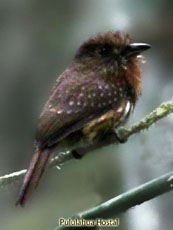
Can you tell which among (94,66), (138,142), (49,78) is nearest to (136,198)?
(138,142)

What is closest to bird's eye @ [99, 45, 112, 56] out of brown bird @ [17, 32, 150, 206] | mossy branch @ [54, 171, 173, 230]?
brown bird @ [17, 32, 150, 206]

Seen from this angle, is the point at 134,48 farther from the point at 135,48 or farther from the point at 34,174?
the point at 34,174

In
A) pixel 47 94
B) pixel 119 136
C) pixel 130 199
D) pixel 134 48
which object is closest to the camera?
pixel 130 199

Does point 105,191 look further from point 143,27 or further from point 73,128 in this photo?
point 143,27

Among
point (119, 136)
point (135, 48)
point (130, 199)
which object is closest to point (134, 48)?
point (135, 48)

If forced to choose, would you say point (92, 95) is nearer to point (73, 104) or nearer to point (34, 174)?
point (73, 104)

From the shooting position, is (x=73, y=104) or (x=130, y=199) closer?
(x=130, y=199)

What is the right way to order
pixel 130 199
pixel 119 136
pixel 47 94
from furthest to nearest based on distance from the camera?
pixel 47 94 → pixel 119 136 → pixel 130 199

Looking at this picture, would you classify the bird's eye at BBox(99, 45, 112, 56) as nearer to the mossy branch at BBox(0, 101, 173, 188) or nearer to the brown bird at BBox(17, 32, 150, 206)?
the brown bird at BBox(17, 32, 150, 206)
